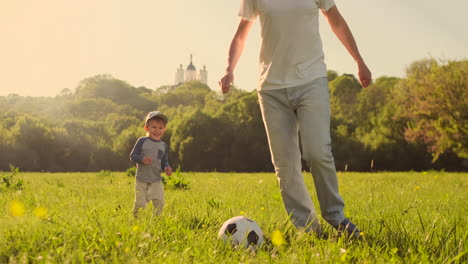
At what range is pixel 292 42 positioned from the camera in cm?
364

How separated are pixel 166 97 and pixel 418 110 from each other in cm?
4848

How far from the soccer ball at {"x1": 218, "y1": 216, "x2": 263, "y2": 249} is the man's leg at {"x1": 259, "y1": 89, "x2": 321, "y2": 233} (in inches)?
27.1

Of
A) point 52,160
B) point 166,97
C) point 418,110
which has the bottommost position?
point 52,160

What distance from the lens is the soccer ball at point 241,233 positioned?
297 cm

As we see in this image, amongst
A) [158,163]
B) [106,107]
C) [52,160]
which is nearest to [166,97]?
[106,107]

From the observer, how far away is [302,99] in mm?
3578

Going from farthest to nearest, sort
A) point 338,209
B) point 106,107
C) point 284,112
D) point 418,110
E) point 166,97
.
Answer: point 166,97, point 106,107, point 418,110, point 284,112, point 338,209

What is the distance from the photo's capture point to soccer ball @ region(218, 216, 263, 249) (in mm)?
2971

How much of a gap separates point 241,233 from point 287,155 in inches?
38.5

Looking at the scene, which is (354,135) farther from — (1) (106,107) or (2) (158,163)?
(2) (158,163)

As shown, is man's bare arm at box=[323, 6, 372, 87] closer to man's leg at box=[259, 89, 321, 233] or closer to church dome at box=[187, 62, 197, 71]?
man's leg at box=[259, 89, 321, 233]

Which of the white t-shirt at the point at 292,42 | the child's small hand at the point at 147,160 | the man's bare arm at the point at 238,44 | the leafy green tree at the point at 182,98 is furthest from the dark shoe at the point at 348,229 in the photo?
the leafy green tree at the point at 182,98

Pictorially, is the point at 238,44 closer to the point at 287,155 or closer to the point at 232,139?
the point at 287,155

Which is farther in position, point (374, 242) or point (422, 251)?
point (374, 242)
